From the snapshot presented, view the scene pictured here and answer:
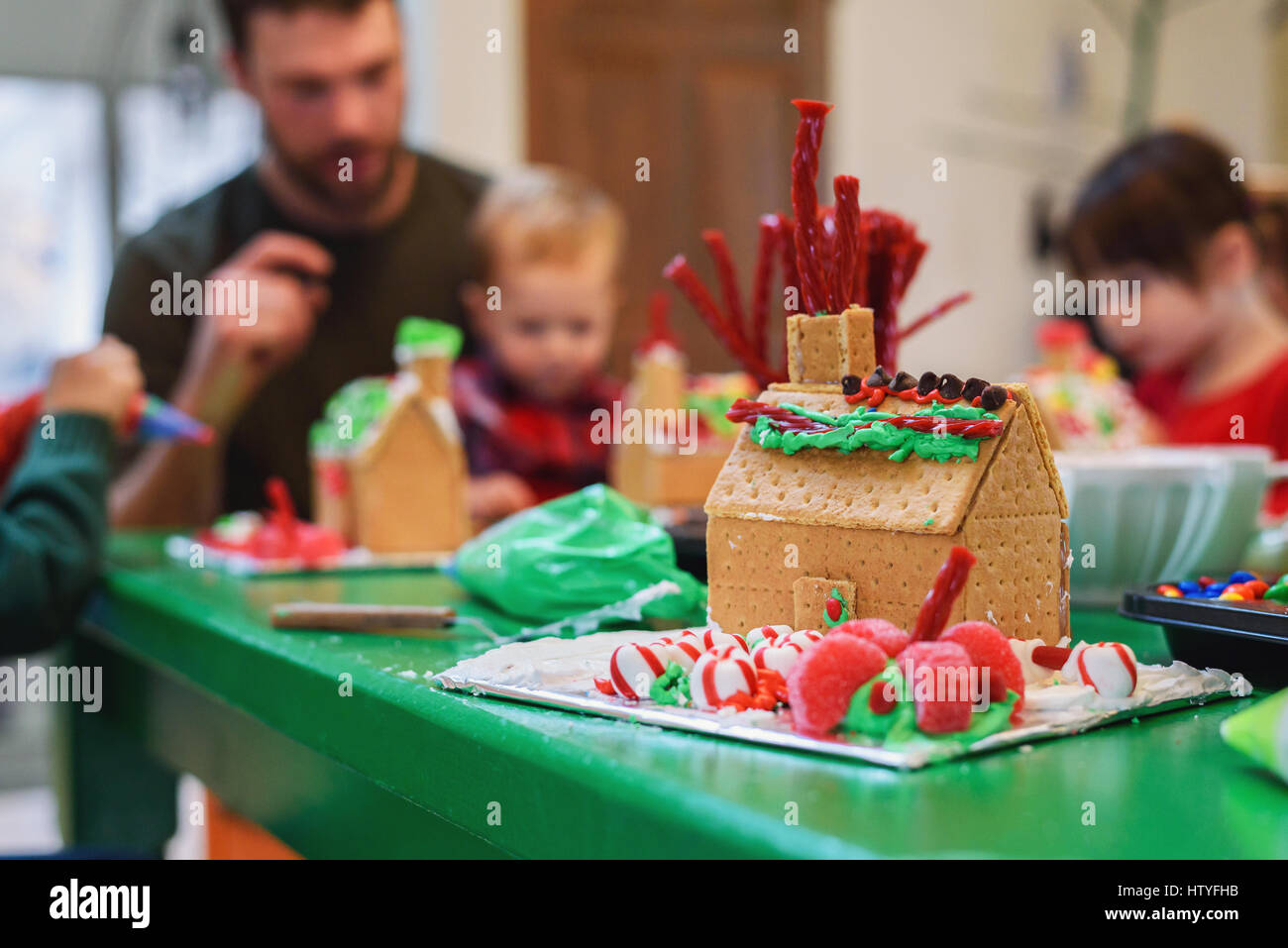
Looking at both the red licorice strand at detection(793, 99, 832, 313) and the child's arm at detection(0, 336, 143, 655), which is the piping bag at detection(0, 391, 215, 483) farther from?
the red licorice strand at detection(793, 99, 832, 313)

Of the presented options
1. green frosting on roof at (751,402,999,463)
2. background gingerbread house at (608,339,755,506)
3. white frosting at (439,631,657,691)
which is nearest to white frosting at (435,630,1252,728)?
white frosting at (439,631,657,691)

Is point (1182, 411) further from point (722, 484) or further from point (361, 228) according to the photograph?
point (722, 484)

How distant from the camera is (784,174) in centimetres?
356

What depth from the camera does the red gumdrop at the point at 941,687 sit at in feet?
1.77

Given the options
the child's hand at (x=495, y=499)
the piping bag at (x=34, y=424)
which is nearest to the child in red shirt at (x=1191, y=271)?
the child's hand at (x=495, y=499)

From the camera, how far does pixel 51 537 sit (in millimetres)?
1384

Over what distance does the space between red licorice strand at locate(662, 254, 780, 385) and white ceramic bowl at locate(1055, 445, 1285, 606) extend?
0.26 meters

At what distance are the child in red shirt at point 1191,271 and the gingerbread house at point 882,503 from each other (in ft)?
5.27

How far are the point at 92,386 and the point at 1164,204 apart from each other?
175cm

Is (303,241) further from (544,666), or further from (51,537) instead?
(544,666)

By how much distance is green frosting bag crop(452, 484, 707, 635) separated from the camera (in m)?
0.88

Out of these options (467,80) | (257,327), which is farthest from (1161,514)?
(467,80)

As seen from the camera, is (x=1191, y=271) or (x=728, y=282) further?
(x=1191, y=271)
